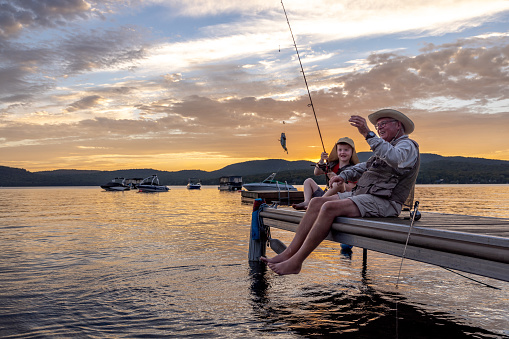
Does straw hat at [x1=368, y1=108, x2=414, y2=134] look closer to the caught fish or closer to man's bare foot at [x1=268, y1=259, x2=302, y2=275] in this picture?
man's bare foot at [x1=268, y1=259, x2=302, y2=275]

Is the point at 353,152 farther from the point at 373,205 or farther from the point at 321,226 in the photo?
the point at 321,226

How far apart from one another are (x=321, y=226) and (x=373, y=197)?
2.52 ft

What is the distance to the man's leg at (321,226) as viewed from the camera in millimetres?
4953

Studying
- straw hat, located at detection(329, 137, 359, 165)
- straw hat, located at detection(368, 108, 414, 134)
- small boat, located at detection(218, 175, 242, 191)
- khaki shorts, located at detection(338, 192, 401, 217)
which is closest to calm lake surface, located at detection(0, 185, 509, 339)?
khaki shorts, located at detection(338, 192, 401, 217)

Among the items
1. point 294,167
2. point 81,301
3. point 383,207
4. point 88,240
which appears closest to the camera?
point 383,207

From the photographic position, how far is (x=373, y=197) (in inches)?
200

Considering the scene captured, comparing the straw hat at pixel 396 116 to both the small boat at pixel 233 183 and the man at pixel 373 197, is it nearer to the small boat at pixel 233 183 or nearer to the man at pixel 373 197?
the man at pixel 373 197

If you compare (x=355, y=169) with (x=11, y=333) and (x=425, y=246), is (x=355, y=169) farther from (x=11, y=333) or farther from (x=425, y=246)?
(x=11, y=333)

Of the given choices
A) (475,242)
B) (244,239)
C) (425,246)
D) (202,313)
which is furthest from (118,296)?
(244,239)

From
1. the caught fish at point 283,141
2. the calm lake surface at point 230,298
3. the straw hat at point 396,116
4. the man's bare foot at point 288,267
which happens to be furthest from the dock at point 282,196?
the man's bare foot at point 288,267

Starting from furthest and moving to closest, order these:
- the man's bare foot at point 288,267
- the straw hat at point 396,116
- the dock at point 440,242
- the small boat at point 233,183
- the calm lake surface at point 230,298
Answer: the small boat at point 233,183 → the straw hat at point 396,116 → the man's bare foot at point 288,267 → the calm lake surface at point 230,298 → the dock at point 440,242

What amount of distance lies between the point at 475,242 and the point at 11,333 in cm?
494

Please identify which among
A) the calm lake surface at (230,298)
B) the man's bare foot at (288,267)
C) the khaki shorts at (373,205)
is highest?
the khaki shorts at (373,205)

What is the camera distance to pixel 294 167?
199 m
